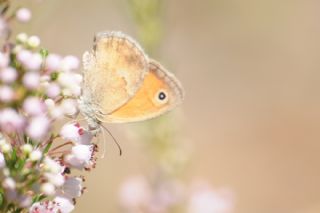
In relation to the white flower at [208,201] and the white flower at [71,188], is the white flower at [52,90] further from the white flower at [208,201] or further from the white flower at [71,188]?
the white flower at [208,201]

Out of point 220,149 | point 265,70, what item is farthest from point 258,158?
point 265,70

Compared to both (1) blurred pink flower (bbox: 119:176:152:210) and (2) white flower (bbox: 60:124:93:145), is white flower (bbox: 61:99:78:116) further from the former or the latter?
(1) blurred pink flower (bbox: 119:176:152:210)

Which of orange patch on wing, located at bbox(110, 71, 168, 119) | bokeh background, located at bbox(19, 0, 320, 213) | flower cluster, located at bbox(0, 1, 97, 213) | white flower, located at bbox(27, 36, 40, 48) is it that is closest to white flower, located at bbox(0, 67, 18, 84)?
flower cluster, located at bbox(0, 1, 97, 213)

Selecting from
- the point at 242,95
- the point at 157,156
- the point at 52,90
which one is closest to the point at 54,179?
the point at 52,90

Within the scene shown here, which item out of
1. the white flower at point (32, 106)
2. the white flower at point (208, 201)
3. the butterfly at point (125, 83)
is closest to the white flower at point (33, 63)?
the white flower at point (32, 106)

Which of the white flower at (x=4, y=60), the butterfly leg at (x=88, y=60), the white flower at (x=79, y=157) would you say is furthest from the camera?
the butterfly leg at (x=88, y=60)

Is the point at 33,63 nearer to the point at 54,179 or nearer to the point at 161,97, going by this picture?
the point at 54,179
